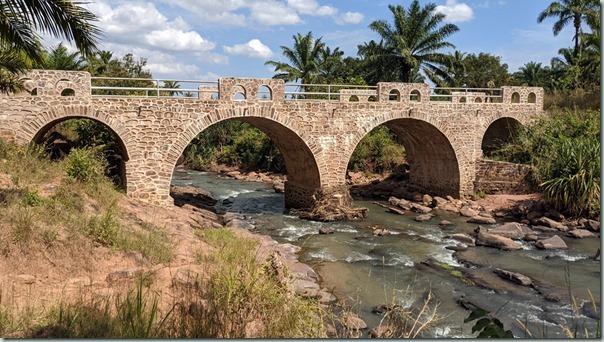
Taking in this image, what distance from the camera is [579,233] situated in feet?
52.0

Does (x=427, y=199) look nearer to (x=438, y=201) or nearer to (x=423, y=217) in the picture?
(x=438, y=201)

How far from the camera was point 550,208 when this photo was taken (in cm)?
1811

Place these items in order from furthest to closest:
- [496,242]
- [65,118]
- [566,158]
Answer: [566,158] → [65,118] → [496,242]

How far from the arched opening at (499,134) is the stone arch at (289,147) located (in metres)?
10.3

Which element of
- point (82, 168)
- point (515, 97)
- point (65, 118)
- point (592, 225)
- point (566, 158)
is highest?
point (515, 97)

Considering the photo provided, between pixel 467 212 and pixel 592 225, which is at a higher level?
pixel 592 225

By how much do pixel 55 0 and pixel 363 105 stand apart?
13574 mm

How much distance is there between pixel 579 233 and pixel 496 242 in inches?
138

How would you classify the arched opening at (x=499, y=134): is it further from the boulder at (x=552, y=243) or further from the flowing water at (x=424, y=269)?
the boulder at (x=552, y=243)

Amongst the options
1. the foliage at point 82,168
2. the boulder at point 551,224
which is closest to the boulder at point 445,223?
the boulder at point 551,224

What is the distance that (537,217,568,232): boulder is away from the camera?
54.7 feet

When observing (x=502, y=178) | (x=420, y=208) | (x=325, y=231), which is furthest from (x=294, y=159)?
(x=502, y=178)

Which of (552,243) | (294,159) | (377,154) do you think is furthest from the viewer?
(377,154)

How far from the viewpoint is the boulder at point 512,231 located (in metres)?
15.8
